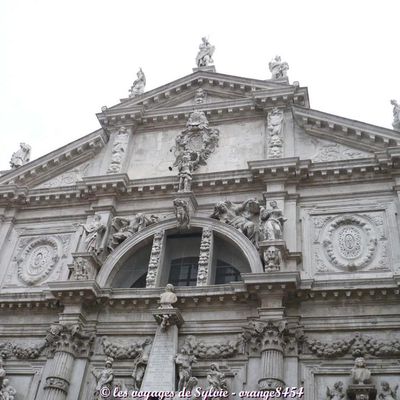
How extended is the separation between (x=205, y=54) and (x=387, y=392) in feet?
51.2

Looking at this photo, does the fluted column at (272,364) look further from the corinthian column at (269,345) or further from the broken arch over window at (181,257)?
the broken arch over window at (181,257)

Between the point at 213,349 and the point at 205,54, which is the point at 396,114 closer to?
the point at 205,54

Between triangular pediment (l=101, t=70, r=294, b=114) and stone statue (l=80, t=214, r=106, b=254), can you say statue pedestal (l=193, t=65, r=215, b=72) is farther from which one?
stone statue (l=80, t=214, r=106, b=254)

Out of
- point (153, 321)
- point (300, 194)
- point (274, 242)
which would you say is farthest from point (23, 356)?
point (300, 194)

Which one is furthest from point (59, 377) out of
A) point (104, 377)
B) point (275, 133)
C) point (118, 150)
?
point (275, 133)

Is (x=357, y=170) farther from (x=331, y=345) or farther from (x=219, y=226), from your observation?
(x=331, y=345)

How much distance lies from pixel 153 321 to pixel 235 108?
875 centimetres

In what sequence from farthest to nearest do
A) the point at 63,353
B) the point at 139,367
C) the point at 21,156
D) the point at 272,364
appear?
the point at 21,156 → the point at 63,353 → the point at 139,367 → the point at 272,364

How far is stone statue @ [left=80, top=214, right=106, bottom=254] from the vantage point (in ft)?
59.2

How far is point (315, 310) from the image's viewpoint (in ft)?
50.6

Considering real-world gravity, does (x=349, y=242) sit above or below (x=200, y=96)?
below

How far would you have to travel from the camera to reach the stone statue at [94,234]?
59.2 feet

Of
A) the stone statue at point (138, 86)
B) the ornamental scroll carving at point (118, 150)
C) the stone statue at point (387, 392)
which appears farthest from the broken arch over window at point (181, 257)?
the stone statue at point (138, 86)

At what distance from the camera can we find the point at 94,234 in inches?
722
